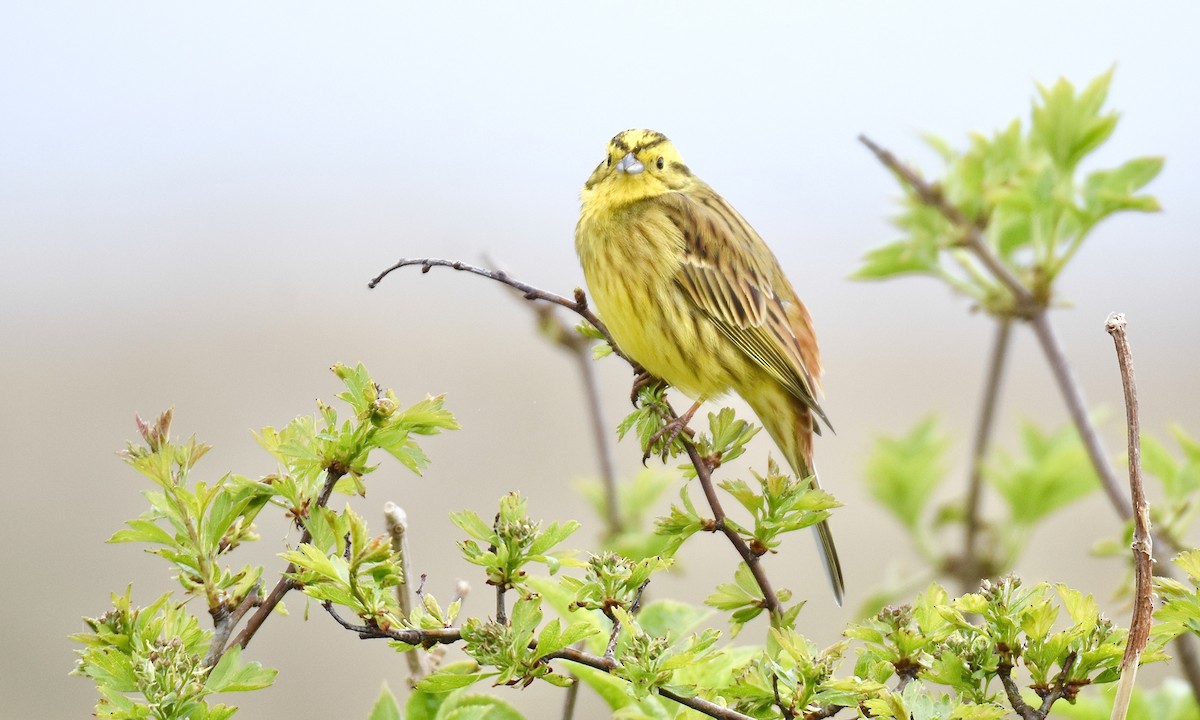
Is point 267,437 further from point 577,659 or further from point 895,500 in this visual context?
point 895,500

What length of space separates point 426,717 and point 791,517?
519mm

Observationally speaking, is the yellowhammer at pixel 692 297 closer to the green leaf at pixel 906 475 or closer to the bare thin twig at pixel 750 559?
the green leaf at pixel 906 475

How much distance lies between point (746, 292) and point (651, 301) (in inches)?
11.3

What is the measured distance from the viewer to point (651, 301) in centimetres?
317

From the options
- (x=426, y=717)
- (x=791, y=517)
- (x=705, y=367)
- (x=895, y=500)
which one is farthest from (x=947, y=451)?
(x=426, y=717)

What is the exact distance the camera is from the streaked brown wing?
10.4 feet

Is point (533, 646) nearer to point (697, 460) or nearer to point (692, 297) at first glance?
point (697, 460)

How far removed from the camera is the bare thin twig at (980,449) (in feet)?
8.34

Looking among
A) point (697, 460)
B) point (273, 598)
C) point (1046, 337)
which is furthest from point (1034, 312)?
point (273, 598)

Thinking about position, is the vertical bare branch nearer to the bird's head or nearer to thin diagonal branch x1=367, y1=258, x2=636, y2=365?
thin diagonal branch x1=367, y1=258, x2=636, y2=365

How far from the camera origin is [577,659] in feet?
4.31

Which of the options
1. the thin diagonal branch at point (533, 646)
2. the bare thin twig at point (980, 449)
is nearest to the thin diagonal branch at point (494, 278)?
the thin diagonal branch at point (533, 646)

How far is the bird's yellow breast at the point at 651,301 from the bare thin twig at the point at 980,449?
70cm

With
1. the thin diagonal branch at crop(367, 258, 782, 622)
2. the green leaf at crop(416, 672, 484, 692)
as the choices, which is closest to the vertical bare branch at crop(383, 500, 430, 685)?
the green leaf at crop(416, 672, 484, 692)
